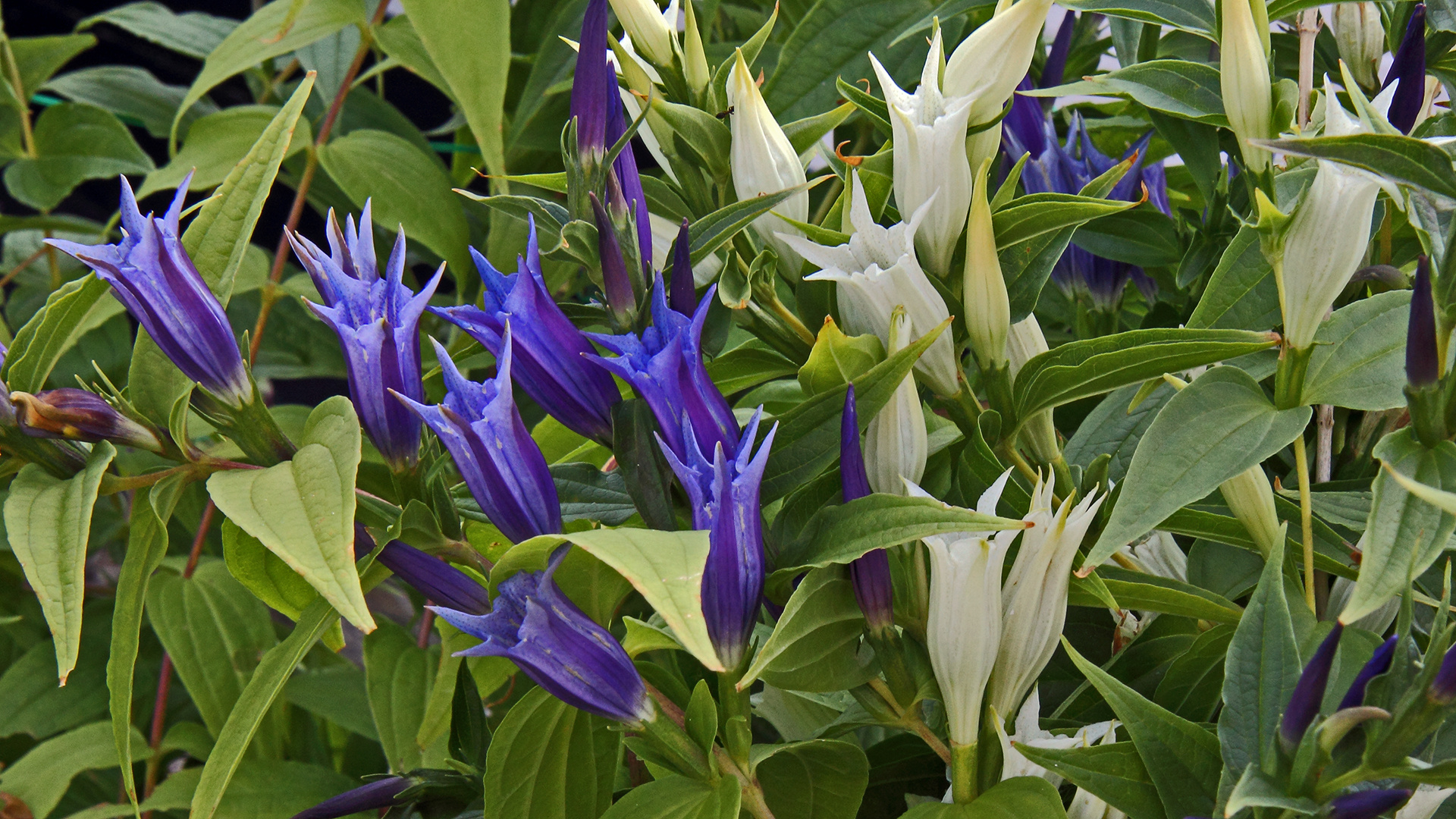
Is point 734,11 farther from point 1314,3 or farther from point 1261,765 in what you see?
point 1261,765

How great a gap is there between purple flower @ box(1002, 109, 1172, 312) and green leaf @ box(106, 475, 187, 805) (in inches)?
9.7

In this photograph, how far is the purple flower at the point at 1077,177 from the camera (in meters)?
0.33

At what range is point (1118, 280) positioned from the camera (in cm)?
35

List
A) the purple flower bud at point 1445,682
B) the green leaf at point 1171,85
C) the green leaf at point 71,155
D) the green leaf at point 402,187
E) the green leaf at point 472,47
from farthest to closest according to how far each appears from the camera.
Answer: the green leaf at point 71,155, the green leaf at point 402,187, the green leaf at point 472,47, the green leaf at point 1171,85, the purple flower bud at point 1445,682

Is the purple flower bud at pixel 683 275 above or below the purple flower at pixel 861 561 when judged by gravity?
above

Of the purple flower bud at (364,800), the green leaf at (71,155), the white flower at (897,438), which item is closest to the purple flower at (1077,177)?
the white flower at (897,438)

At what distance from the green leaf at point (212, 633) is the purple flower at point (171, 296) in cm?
29

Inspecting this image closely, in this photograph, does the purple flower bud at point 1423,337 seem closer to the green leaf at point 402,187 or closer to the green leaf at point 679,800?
the green leaf at point 679,800

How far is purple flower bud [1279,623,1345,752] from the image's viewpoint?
0.17m

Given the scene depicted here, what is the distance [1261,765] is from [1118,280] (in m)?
0.20

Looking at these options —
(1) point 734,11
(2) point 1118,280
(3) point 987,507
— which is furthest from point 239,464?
(1) point 734,11

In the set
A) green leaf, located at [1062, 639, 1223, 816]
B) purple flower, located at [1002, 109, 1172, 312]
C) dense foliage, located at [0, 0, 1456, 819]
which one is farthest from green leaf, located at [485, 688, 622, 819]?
purple flower, located at [1002, 109, 1172, 312]

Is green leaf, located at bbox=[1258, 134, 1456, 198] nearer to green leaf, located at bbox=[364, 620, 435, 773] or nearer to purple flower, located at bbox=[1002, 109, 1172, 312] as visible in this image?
purple flower, located at bbox=[1002, 109, 1172, 312]

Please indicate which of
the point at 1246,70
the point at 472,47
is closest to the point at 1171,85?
the point at 1246,70
